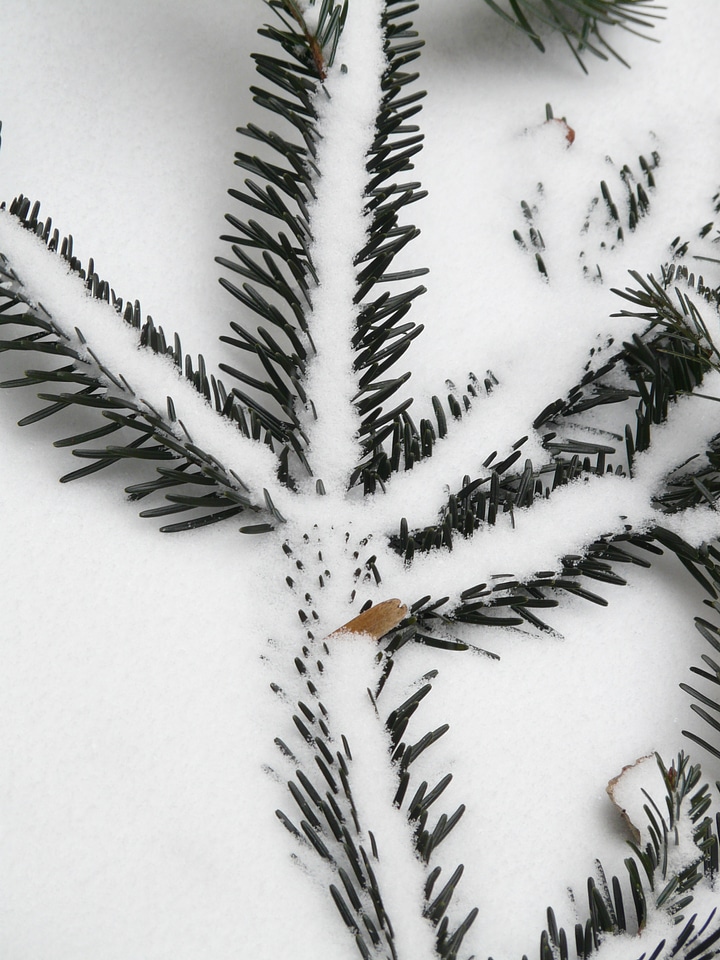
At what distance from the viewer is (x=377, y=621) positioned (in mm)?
387

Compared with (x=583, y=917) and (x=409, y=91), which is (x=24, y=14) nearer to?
(x=409, y=91)

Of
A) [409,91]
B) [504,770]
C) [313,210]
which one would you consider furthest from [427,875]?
[409,91]

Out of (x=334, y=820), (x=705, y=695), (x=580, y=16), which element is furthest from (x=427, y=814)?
(x=580, y=16)

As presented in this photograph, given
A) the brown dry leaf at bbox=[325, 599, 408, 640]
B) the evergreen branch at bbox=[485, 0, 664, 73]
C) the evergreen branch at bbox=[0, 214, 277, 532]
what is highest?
the evergreen branch at bbox=[485, 0, 664, 73]

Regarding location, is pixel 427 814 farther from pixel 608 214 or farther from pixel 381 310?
pixel 608 214

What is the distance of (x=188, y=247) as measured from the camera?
1.61 ft

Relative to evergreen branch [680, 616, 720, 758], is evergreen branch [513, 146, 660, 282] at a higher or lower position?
higher

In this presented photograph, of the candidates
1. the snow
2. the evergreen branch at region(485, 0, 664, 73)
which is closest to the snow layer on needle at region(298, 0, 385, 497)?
the snow

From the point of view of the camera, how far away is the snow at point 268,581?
37 centimetres

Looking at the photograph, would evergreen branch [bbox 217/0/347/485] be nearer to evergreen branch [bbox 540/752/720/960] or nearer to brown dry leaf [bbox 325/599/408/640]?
brown dry leaf [bbox 325/599/408/640]

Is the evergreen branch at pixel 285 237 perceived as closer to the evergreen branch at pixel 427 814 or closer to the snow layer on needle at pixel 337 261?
the snow layer on needle at pixel 337 261

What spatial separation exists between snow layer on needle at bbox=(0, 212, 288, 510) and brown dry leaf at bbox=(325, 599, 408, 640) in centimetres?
7

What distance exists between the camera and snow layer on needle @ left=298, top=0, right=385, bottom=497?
1.34ft

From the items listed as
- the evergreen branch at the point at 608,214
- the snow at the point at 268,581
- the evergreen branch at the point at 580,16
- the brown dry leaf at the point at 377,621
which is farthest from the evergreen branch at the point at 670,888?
the evergreen branch at the point at 580,16
